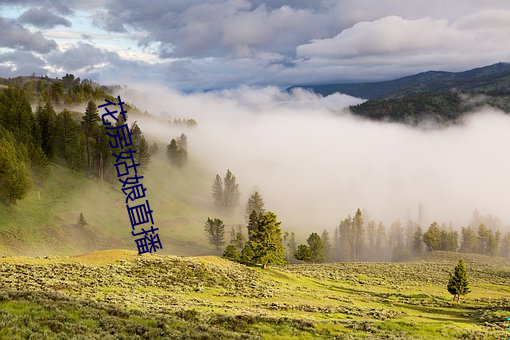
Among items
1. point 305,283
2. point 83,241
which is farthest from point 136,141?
point 305,283

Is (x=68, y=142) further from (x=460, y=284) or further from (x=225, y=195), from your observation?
(x=460, y=284)

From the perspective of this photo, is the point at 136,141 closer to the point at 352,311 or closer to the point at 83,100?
the point at 83,100

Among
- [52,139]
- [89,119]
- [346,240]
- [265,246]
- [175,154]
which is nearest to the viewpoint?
[265,246]

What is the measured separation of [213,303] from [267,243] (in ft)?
99.5

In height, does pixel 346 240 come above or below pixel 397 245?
above

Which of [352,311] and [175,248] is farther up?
[352,311]

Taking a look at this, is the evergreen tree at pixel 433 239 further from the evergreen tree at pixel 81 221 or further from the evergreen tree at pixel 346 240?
the evergreen tree at pixel 81 221

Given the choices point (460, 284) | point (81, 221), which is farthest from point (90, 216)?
point (460, 284)

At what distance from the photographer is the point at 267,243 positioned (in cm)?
6956

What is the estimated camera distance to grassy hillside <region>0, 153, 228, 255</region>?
87.4m

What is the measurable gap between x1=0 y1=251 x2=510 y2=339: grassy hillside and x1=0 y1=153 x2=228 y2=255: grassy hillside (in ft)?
131

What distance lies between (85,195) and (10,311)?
107 meters

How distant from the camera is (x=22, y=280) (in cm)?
3716

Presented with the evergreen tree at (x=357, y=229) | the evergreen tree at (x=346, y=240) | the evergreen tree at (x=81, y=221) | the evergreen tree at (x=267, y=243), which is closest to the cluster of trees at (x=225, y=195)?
the evergreen tree at (x=346, y=240)
